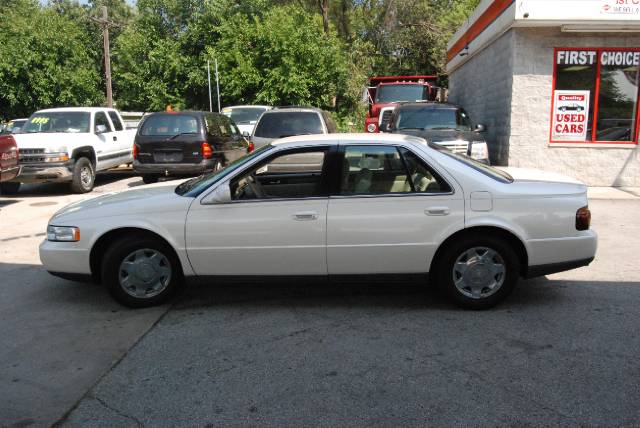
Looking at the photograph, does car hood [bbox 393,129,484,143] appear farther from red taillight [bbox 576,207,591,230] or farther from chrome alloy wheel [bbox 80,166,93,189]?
chrome alloy wheel [bbox 80,166,93,189]

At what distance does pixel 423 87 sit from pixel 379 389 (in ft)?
52.3

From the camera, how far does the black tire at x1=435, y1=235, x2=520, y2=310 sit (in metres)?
4.82

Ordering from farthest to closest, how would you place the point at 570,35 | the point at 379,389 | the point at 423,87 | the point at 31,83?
Answer: 1. the point at 31,83
2. the point at 423,87
3. the point at 570,35
4. the point at 379,389

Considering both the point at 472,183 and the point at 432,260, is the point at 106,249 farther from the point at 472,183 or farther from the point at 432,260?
the point at 472,183

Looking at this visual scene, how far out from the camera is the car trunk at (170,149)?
1197cm

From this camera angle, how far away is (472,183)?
4.84 metres

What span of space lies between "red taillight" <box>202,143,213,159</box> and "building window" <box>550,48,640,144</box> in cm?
723

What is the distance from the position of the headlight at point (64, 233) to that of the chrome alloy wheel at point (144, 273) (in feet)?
1.53

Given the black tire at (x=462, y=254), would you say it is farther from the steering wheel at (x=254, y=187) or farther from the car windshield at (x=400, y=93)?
the car windshield at (x=400, y=93)

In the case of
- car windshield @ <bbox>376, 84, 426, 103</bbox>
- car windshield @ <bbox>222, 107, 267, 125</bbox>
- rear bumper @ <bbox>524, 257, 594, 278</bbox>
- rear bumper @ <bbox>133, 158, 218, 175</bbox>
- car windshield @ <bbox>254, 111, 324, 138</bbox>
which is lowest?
rear bumper @ <bbox>524, 257, 594, 278</bbox>

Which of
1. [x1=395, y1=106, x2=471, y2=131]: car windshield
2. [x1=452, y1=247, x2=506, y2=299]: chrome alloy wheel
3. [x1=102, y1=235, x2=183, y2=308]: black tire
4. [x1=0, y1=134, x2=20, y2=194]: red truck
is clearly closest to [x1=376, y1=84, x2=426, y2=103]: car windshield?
[x1=395, y1=106, x2=471, y2=131]: car windshield

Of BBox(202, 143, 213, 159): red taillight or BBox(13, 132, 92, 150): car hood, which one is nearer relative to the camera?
BBox(13, 132, 92, 150): car hood

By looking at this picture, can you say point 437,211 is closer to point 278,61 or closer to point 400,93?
Answer: point 400,93

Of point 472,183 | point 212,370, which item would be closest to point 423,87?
point 472,183
